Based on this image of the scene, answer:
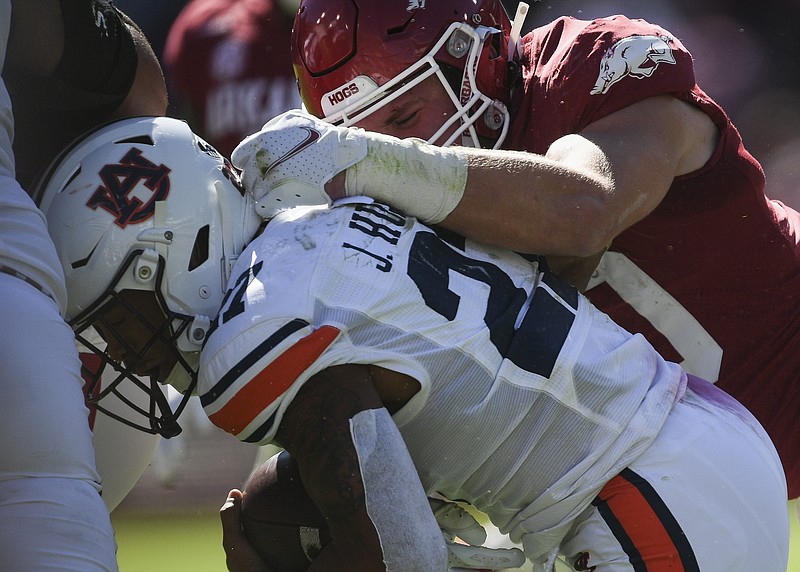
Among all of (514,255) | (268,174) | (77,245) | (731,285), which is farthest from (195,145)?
(731,285)

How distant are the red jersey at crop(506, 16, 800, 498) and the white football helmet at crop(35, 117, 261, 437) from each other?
0.97 m

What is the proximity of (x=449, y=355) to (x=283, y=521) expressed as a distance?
0.61 metres

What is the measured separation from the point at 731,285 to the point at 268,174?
1.35 metres

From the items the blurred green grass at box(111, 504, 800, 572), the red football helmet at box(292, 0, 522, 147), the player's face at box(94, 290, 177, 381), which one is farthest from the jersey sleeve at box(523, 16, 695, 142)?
the blurred green grass at box(111, 504, 800, 572)

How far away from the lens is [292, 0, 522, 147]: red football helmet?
8.50ft

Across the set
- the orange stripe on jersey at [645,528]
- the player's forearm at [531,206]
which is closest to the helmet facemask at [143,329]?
the player's forearm at [531,206]

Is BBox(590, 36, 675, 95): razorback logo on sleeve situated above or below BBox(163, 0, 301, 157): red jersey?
above

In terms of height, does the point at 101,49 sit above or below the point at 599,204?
above

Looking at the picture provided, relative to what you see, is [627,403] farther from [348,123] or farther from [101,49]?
[101,49]

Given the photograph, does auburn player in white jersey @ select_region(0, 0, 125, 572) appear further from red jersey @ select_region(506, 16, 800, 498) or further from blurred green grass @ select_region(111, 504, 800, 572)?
blurred green grass @ select_region(111, 504, 800, 572)

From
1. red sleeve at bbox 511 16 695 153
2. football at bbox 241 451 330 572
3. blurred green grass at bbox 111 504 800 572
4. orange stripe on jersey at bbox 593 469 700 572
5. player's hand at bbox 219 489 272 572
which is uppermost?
red sleeve at bbox 511 16 695 153

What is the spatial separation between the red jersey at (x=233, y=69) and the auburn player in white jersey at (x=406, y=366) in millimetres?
2580

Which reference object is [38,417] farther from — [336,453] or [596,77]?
[596,77]

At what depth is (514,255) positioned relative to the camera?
209cm
